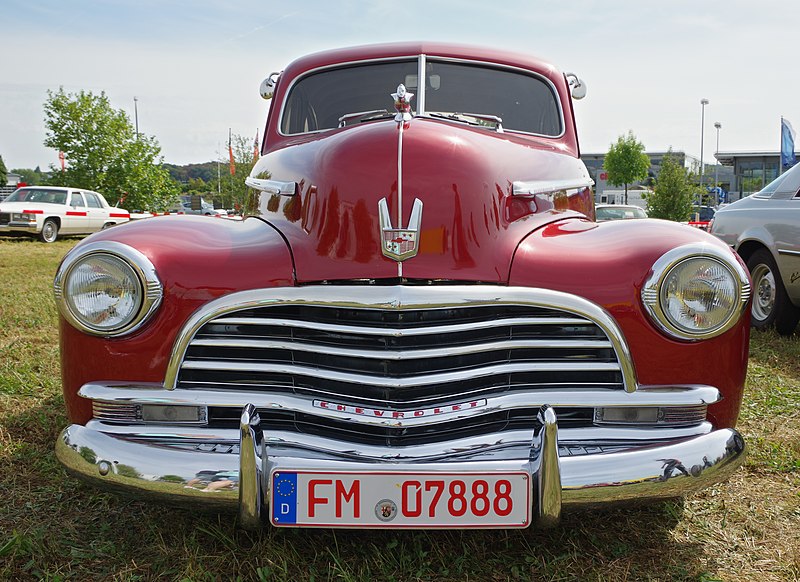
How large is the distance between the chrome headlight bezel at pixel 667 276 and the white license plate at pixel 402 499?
61 centimetres

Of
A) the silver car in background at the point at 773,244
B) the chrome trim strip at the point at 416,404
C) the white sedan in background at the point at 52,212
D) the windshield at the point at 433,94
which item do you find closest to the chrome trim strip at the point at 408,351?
the chrome trim strip at the point at 416,404

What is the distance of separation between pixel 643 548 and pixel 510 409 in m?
0.74

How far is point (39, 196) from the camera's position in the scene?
1532cm

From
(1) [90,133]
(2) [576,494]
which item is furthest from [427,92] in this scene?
(1) [90,133]

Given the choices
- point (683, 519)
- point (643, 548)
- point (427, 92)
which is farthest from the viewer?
point (427, 92)

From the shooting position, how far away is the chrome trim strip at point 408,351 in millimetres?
1846

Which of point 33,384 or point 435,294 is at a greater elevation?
point 435,294

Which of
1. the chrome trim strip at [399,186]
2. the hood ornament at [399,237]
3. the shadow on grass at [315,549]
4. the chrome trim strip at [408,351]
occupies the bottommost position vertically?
the shadow on grass at [315,549]

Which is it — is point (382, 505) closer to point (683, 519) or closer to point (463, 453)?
point (463, 453)

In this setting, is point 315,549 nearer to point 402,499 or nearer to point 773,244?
point 402,499

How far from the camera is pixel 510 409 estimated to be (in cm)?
190

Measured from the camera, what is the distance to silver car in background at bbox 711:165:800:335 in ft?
15.6

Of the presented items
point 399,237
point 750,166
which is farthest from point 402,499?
point 750,166

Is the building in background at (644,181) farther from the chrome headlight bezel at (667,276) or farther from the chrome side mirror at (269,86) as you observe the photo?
the chrome headlight bezel at (667,276)
